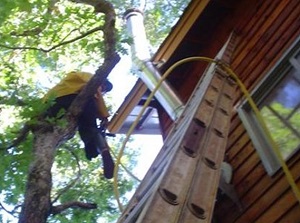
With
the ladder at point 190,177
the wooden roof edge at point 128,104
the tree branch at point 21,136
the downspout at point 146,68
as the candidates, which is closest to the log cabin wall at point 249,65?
the downspout at point 146,68

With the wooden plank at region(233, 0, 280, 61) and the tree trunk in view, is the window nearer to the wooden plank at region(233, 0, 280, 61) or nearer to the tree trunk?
the wooden plank at region(233, 0, 280, 61)

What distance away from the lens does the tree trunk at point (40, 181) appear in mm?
3939

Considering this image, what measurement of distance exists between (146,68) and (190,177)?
630 cm

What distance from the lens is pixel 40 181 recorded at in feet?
13.8

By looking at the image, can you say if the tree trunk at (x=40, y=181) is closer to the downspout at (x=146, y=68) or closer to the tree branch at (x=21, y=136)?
the tree branch at (x=21, y=136)

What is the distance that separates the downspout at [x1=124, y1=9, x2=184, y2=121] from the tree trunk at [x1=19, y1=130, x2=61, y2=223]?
82.8 inches

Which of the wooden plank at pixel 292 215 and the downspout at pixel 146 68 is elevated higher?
the downspout at pixel 146 68

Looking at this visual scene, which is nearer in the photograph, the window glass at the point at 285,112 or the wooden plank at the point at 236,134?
the window glass at the point at 285,112

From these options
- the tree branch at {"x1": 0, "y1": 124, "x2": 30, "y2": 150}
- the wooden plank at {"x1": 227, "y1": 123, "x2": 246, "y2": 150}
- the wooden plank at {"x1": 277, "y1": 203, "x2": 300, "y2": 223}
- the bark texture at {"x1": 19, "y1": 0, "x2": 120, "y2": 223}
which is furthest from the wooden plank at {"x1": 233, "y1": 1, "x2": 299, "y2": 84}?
the tree branch at {"x1": 0, "y1": 124, "x2": 30, "y2": 150}

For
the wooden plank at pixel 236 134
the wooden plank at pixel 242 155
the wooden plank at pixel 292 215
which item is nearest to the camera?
the wooden plank at pixel 292 215

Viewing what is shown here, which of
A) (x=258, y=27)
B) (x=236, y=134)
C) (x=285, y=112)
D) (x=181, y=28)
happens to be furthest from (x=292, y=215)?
(x=181, y=28)

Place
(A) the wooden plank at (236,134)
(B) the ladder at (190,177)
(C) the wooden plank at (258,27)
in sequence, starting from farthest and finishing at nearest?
(C) the wooden plank at (258,27)
(A) the wooden plank at (236,134)
(B) the ladder at (190,177)

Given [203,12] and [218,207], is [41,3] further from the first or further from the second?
[218,207]

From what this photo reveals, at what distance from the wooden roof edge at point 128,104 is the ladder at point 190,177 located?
18.8ft
